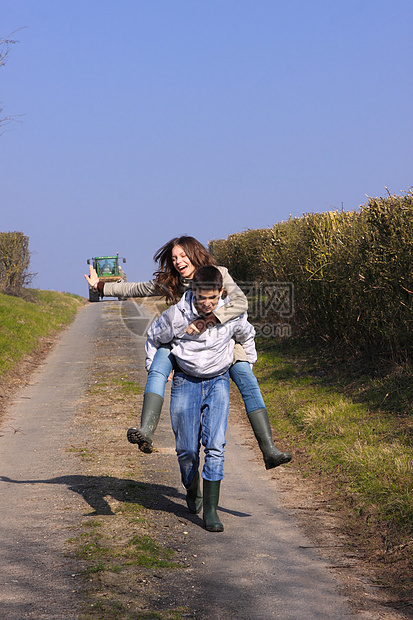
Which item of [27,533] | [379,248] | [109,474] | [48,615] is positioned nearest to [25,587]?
[48,615]

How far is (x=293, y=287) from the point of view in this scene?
598 inches

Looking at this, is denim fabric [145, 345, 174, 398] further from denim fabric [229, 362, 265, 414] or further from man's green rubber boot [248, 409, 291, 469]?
man's green rubber boot [248, 409, 291, 469]

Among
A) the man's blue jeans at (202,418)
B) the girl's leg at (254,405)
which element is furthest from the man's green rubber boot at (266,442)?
the man's blue jeans at (202,418)

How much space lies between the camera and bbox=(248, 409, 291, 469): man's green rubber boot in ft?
16.3

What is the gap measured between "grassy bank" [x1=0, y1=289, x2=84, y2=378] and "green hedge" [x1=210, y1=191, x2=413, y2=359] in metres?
6.55

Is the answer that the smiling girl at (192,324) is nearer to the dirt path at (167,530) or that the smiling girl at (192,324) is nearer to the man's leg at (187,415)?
the man's leg at (187,415)

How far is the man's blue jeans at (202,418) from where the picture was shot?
16.5 feet

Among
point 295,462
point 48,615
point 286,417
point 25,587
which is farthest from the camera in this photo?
point 286,417

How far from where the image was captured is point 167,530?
16.6 feet

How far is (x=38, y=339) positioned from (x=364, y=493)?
1499 centimetres

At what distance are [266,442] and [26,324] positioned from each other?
55.6 ft

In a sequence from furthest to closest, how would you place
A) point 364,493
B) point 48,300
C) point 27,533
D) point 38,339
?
point 48,300 < point 38,339 < point 364,493 < point 27,533

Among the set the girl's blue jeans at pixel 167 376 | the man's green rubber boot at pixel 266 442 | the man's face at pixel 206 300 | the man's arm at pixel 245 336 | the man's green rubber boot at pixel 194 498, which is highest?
the man's face at pixel 206 300

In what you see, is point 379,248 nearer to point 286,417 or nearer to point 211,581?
point 286,417
